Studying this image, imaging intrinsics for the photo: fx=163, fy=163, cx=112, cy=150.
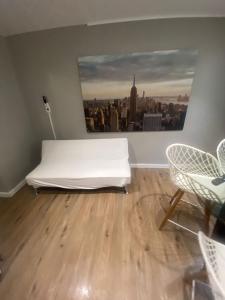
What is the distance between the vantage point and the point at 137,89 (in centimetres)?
230

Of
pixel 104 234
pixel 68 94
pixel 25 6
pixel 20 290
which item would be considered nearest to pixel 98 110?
pixel 68 94

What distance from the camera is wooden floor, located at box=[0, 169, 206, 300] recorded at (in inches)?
47.8

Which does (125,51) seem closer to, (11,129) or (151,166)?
(151,166)

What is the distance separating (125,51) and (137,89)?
503 mm

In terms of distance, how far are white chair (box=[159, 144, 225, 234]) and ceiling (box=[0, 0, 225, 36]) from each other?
151cm

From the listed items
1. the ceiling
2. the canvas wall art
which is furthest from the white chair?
the ceiling

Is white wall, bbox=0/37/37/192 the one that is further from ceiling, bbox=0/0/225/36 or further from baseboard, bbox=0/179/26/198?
ceiling, bbox=0/0/225/36

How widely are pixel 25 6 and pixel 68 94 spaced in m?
1.04

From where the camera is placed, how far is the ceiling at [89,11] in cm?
167

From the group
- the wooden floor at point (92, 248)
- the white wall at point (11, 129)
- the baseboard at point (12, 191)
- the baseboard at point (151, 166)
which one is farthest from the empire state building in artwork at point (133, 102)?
the baseboard at point (12, 191)

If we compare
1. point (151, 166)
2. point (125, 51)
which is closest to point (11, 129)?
point (125, 51)

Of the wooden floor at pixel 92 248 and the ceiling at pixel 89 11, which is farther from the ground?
the ceiling at pixel 89 11

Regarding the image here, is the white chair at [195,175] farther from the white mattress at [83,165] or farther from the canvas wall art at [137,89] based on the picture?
the canvas wall art at [137,89]

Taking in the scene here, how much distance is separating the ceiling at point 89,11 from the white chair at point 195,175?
1.51 m
